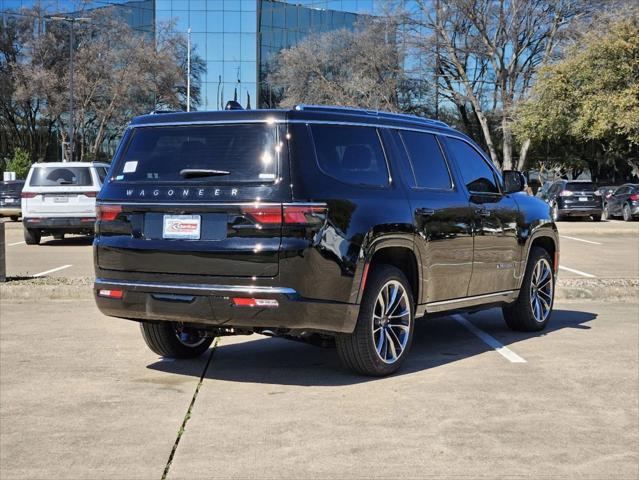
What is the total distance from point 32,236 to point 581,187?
21.0 meters

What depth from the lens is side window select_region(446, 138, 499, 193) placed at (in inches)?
298

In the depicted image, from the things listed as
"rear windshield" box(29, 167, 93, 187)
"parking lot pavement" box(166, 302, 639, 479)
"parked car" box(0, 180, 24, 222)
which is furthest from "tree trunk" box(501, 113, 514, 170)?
"parking lot pavement" box(166, 302, 639, 479)

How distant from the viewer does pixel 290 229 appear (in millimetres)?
5625

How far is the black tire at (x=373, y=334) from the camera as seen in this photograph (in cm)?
612

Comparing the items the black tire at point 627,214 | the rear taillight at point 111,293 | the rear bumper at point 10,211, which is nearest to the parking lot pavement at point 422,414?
the rear taillight at point 111,293

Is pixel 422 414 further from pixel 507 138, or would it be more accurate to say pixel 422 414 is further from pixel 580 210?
pixel 507 138

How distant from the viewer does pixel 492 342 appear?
7.89 meters

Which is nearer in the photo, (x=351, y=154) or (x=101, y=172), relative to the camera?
(x=351, y=154)

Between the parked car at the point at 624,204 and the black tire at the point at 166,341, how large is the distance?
2728cm

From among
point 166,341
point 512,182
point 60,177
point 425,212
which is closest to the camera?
point 425,212

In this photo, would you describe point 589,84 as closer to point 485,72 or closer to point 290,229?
point 485,72

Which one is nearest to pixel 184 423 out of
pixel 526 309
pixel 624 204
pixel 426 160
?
pixel 426 160

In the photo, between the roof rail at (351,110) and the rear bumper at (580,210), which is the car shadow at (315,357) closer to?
the roof rail at (351,110)

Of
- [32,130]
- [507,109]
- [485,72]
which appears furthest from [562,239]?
[32,130]
